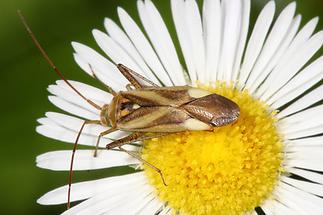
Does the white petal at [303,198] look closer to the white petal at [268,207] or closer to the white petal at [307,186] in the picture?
the white petal at [307,186]

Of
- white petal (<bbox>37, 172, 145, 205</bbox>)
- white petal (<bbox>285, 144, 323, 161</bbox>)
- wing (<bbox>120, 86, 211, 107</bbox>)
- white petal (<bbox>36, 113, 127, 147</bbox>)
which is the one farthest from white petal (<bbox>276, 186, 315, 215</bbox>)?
white petal (<bbox>36, 113, 127, 147</bbox>)

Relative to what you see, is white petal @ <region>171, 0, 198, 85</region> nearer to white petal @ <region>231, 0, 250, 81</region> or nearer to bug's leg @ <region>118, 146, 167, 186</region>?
white petal @ <region>231, 0, 250, 81</region>

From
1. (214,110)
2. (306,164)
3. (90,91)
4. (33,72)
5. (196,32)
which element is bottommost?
(306,164)

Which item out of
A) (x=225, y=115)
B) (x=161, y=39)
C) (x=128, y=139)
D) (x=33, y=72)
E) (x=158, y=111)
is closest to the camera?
(x=225, y=115)

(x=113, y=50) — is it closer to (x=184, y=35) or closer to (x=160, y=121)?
(x=184, y=35)

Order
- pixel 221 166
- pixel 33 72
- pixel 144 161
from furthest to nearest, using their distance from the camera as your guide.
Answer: pixel 33 72, pixel 144 161, pixel 221 166

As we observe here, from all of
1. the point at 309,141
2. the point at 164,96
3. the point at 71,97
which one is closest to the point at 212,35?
the point at 164,96

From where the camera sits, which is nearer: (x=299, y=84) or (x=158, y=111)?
(x=158, y=111)
